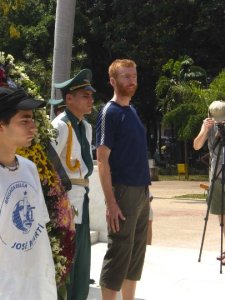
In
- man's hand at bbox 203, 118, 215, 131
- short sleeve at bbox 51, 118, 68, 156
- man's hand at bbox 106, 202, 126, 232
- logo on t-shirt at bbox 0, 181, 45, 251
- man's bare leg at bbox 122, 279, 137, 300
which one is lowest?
man's bare leg at bbox 122, 279, 137, 300

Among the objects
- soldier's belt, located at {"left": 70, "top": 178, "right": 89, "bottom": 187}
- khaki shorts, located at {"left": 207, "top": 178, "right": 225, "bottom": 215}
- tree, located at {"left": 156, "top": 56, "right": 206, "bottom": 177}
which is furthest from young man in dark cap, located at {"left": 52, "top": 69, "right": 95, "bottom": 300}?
tree, located at {"left": 156, "top": 56, "right": 206, "bottom": 177}

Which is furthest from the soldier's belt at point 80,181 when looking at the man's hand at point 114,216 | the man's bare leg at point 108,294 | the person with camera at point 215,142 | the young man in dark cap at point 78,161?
the person with camera at point 215,142

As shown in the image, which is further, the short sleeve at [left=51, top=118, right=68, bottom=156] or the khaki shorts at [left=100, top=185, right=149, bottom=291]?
the khaki shorts at [left=100, top=185, right=149, bottom=291]

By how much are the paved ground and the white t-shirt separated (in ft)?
9.42

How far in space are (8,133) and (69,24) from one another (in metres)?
4.78

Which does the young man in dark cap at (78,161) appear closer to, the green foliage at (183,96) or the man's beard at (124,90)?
the man's beard at (124,90)

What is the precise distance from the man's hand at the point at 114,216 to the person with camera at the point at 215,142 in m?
2.56

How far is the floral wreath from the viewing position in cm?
377

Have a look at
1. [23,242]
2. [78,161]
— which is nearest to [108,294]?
[78,161]

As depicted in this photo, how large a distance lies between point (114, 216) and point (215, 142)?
269 cm

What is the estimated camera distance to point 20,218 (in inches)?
105

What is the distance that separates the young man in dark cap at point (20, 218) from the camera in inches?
104

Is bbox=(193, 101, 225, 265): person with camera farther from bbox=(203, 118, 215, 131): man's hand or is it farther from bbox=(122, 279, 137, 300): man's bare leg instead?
bbox=(122, 279, 137, 300): man's bare leg

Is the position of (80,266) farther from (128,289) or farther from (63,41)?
(63,41)
